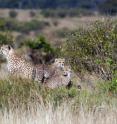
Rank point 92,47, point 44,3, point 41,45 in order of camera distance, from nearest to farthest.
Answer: point 92,47 → point 41,45 → point 44,3

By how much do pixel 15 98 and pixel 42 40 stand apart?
14.8 m

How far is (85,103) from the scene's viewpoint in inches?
310

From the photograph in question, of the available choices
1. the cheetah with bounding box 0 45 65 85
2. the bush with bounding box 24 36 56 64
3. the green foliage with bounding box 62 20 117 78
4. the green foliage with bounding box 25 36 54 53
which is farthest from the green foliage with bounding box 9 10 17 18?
the green foliage with bounding box 62 20 117 78

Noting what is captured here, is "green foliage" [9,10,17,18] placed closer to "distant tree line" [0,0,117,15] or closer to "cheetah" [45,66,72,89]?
"distant tree line" [0,0,117,15]

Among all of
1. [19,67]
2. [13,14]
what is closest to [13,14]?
[13,14]

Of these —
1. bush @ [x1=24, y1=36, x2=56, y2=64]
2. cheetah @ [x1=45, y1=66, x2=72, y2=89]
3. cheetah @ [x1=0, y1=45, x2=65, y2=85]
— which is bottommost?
bush @ [x1=24, y1=36, x2=56, y2=64]

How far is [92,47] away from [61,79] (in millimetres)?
1105

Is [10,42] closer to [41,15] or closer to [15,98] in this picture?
[15,98]

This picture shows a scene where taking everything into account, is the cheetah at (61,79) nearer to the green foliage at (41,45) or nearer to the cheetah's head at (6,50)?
the cheetah's head at (6,50)

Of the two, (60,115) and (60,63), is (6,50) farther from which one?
(60,115)

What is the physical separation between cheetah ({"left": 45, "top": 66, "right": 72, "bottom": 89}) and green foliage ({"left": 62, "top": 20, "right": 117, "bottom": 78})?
350 millimetres

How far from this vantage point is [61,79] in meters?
11.6

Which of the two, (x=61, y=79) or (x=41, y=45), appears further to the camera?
(x=41, y=45)

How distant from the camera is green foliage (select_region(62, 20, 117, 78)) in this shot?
1062cm
